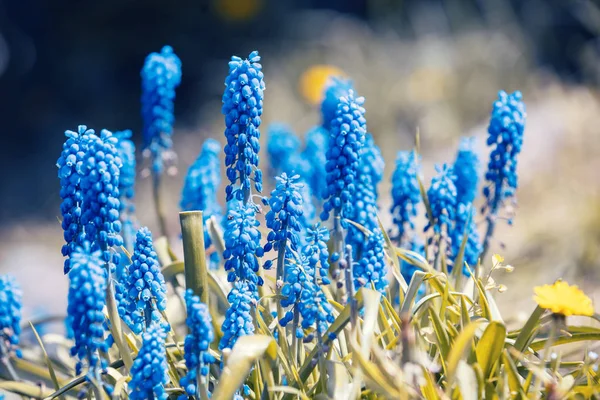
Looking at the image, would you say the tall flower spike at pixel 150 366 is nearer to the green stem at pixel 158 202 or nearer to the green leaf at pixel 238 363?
the green leaf at pixel 238 363

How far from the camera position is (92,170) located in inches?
125

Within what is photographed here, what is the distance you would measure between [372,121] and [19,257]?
6488mm

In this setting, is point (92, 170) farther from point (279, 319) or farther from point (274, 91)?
point (274, 91)

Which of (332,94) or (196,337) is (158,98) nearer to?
(332,94)

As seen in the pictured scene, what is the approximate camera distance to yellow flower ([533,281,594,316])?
3082 mm

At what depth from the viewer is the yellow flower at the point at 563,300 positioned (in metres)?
3.08

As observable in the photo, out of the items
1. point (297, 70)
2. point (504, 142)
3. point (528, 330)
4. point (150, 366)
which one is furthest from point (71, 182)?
point (297, 70)

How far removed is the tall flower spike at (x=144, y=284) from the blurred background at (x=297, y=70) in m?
7.36

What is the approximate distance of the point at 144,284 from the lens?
3.18m

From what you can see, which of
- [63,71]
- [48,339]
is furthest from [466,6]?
[48,339]

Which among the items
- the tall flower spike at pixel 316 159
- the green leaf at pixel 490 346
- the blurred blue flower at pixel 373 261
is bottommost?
the green leaf at pixel 490 346

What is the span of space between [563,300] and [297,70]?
11.8 metres

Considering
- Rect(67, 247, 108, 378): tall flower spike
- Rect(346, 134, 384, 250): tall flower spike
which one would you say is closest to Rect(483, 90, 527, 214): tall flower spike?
Rect(346, 134, 384, 250): tall flower spike

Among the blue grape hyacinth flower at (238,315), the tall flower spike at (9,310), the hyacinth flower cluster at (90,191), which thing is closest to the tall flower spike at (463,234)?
the blue grape hyacinth flower at (238,315)
